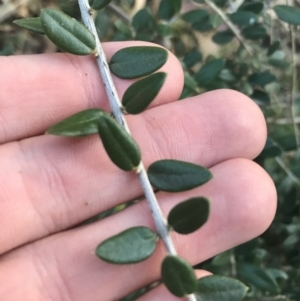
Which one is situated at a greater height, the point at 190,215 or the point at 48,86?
the point at 48,86

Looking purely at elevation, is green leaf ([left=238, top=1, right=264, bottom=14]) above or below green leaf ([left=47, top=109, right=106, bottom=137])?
above

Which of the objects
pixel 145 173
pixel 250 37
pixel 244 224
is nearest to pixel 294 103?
pixel 250 37

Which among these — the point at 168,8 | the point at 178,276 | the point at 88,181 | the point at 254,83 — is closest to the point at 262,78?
the point at 254,83

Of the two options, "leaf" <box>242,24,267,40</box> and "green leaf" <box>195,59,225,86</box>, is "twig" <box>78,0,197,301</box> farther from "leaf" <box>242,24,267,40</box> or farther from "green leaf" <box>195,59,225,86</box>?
"leaf" <box>242,24,267,40</box>

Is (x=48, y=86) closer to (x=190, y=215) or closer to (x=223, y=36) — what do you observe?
(x=190, y=215)

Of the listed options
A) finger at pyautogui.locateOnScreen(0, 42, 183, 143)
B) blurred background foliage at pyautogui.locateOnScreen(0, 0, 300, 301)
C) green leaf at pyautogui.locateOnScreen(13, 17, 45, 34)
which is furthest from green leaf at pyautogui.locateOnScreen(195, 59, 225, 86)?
green leaf at pyautogui.locateOnScreen(13, 17, 45, 34)

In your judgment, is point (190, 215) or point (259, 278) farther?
point (259, 278)

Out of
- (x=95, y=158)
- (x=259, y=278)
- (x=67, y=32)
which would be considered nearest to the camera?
(x=67, y=32)

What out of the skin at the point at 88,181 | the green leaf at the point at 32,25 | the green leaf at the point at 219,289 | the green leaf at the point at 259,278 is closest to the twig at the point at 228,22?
the skin at the point at 88,181
